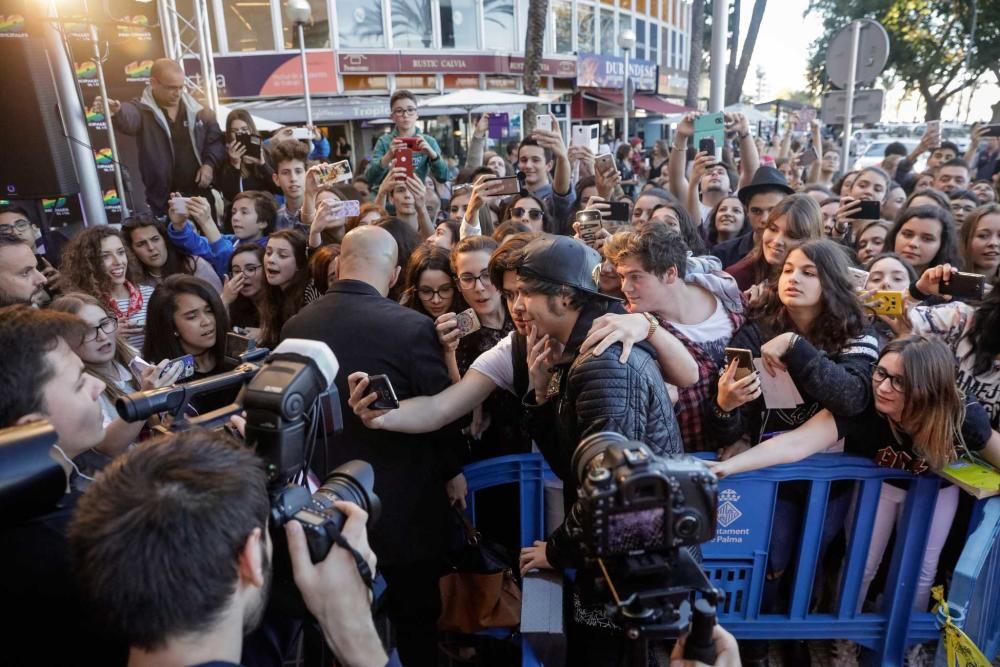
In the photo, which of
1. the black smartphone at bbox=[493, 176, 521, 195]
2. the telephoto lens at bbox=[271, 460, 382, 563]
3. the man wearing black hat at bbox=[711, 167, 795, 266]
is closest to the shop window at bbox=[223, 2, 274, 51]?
the black smartphone at bbox=[493, 176, 521, 195]

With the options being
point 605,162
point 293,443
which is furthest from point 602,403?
point 605,162

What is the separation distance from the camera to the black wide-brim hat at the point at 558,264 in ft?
6.45

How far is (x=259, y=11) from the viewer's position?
57.8 ft

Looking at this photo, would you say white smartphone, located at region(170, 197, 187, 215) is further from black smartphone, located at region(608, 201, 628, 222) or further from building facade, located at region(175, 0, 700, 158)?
building facade, located at region(175, 0, 700, 158)

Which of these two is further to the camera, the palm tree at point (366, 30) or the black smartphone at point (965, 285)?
the palm tree at point (366, 30)

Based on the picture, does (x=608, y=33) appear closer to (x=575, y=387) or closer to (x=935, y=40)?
(x=935, y=40)

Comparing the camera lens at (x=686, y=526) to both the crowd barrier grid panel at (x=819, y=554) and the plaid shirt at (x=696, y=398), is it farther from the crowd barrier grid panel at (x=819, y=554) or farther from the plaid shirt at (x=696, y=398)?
the plaid shirt at (x=696, y=398)

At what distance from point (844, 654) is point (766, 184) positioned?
298cm

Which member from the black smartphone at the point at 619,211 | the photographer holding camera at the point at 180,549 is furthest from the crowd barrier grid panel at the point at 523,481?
the black smartphone at the point at 619,211

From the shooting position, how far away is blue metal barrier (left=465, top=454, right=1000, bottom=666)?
2312 millimetres

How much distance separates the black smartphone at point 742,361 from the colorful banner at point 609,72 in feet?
79.3

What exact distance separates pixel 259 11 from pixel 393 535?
19.0 meters

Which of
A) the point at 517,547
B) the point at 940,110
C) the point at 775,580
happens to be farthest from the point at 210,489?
the point at 940,110

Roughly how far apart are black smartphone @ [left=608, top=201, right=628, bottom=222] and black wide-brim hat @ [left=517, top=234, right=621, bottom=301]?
226cm
